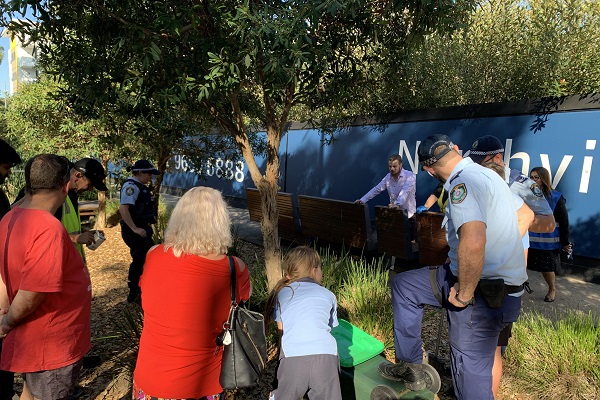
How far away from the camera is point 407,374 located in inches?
105

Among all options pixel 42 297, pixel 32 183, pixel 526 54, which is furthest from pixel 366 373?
pixel 526 54

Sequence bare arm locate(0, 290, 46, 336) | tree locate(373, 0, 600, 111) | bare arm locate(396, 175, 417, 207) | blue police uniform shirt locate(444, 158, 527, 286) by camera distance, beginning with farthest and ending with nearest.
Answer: tree locate(373, 0, 600, 111) < bare arm locate(396, 175, 417, 207) < blue police uniform shirt locate(444, 158, 527, 286) < bare arm locate(0, 290, 46, 336)

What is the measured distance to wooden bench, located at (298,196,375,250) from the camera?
6.08 meters

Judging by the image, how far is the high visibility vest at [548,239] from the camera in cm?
459

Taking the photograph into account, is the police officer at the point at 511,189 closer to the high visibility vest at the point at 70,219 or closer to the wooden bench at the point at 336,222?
the wooden bench at the point at 336,222

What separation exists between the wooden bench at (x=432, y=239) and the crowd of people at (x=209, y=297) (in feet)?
7.55

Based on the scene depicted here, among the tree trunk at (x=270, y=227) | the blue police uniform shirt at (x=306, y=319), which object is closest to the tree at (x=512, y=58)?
the tree trunk at (x=270, y=227)

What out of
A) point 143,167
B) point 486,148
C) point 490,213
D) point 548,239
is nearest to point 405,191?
point 548,239

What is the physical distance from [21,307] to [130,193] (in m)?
2.88

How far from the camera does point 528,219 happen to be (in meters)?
2.78

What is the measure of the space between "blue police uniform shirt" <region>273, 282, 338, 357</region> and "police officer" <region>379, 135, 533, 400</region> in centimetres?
75

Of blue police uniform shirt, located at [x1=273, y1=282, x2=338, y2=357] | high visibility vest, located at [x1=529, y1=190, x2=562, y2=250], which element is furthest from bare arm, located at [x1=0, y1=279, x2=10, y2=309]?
high visibility vest, located at [x1=529, y1=190, x2=562, y2=250]

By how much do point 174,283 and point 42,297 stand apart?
64 centimetres

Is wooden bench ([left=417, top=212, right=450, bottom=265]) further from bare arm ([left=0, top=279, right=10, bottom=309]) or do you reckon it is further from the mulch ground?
bare arm ([left=0, top=279, right=10, bottom=309])
